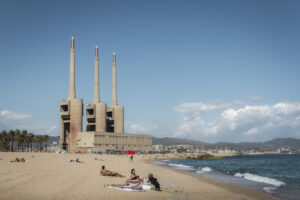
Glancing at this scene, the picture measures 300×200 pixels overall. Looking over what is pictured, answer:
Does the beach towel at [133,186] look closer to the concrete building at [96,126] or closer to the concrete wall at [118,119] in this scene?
the concrete building at [96,126]

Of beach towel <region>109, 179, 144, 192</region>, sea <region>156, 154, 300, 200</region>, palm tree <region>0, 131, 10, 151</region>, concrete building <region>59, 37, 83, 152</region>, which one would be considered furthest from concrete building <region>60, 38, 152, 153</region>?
beach towel <region>109, 179, 144, 192</region>

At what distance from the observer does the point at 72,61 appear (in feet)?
478

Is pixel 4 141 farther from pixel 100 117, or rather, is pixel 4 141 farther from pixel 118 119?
pixel 118 119

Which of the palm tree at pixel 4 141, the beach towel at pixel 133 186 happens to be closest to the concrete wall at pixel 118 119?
the palm tree at pixel 4 141

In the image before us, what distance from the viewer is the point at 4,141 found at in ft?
371

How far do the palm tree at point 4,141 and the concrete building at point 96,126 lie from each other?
28.5 metres

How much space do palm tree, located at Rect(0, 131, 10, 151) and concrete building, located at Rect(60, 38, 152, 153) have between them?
28.5 meters

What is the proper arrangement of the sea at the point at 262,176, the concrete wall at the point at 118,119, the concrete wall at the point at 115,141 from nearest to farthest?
the sea at the point at 262,176, the concrete wall at the point at 115,141, the concrete wall at the point at 118,119

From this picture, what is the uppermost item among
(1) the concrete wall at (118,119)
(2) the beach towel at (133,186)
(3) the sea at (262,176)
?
(1) the concrete wall at (118,119)

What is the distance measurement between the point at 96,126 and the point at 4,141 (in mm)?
45975

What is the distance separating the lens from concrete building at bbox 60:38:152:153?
453ft

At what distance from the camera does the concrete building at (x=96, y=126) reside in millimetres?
138000

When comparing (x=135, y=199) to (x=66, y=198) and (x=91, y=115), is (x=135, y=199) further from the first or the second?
(x=91, y=115)

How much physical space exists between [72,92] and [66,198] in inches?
5313
